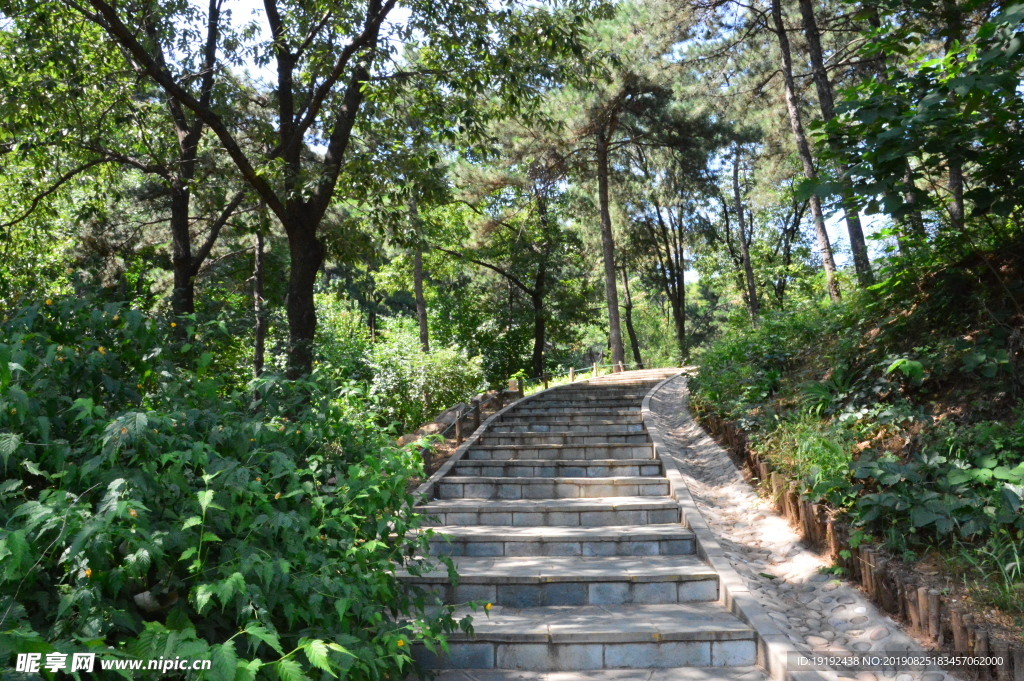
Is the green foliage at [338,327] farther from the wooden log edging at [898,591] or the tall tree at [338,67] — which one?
the wooden log edging at [898,591]

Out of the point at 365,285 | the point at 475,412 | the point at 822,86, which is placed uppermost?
the point at 365,285

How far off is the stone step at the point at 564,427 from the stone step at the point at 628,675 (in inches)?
212

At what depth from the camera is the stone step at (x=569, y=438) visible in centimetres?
916

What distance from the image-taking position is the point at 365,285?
77.4 ft

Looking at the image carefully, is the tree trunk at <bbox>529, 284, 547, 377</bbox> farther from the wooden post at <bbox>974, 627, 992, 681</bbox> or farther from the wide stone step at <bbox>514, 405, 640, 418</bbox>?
the wooden post at <bbox>974, 627, 992, 681</bbox>

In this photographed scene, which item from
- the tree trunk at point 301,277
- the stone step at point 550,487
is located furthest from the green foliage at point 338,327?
the stone step at point 550,487

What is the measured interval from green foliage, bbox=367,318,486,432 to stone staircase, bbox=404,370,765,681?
4.09 meters

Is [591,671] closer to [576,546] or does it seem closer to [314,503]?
[576,546]

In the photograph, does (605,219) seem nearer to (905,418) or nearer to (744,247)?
(744,247)

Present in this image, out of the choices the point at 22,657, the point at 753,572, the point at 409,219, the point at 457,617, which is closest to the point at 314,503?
the point at 22,657

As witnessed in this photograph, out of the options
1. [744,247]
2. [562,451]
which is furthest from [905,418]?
[744,247]

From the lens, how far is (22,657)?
1978 mm

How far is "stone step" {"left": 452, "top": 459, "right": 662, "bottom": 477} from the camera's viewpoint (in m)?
7.71

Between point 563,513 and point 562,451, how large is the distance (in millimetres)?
2350
